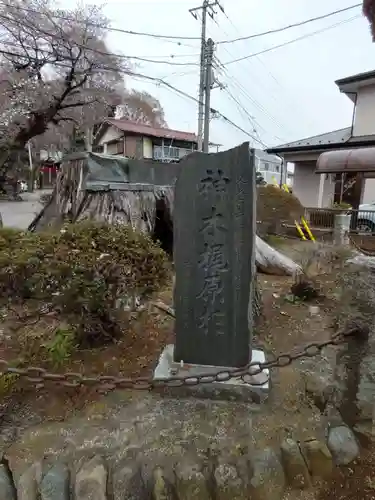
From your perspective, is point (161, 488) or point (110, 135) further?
point (110, 135)

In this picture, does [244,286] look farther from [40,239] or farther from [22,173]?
[22,173]

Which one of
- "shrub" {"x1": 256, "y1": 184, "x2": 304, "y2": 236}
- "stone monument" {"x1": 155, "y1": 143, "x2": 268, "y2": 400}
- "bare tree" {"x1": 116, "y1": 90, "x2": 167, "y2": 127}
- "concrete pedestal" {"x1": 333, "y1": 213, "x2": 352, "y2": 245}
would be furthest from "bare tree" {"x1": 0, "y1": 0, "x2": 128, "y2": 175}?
"bare tree" {"x1": 116, "y1": 90, "x2": 167, "y2": 127}

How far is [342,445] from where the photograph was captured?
2.24m

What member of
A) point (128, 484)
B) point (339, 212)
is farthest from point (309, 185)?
point (128, 484)

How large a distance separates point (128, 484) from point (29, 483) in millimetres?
552

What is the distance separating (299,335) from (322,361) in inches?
28.3

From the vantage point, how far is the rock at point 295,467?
6.78 ft

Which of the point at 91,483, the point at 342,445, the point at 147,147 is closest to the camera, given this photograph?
A: the point at 91,483

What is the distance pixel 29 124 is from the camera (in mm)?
14141

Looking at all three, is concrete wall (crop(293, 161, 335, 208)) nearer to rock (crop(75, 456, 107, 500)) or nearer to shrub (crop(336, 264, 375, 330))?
shrub (crop(336, 264, 375, 330))

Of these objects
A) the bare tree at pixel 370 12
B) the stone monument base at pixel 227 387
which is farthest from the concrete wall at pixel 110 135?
the stone monument base at pixel 227 387

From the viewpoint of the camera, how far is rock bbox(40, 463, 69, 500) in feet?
6.32

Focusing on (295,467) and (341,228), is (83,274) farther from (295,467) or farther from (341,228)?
(341,228)

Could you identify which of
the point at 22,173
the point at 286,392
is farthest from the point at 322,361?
the point at 22,173
